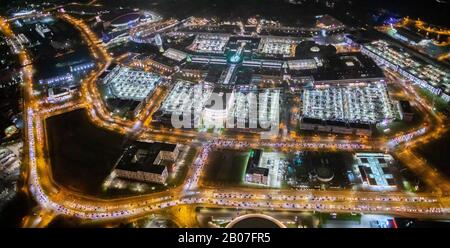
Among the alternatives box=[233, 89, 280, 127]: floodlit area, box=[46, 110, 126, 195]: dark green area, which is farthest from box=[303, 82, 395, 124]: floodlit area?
box=[46, 110, 126, 195]: dark green area

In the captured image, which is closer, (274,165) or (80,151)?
(274,165)

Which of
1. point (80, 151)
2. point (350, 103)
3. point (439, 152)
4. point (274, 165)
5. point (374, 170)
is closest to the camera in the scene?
point (374, 170)

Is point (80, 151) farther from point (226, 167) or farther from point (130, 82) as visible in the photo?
point (226, 167)

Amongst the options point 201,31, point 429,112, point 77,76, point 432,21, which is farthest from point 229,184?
point 432,21

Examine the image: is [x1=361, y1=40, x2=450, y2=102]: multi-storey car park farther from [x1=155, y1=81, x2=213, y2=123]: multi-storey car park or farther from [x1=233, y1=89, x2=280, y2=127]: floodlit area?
Result: [x1=155, y1=81, x2=213, y2=123]: multi-storey car park

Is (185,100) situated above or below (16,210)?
above

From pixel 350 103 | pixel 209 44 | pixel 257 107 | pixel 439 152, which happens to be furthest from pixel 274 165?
pixel 209 44
